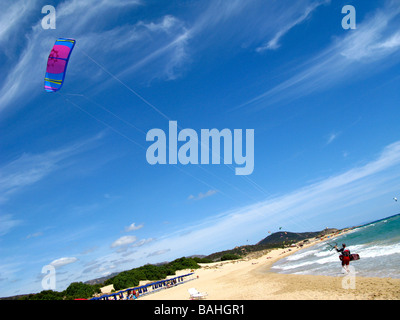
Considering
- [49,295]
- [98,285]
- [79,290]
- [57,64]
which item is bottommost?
[98,285]

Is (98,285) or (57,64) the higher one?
(57,64)

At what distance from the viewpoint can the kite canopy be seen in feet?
46.2

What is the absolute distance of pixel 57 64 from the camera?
1446 centimetres

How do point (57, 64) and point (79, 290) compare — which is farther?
point (79, 290)

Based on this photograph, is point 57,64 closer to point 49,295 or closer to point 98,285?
point 49,295

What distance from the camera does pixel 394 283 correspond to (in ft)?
35.8

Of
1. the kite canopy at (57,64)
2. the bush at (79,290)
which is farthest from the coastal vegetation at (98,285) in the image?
the kite canopy at (57,64)

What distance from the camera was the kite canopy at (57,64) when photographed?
1409cm

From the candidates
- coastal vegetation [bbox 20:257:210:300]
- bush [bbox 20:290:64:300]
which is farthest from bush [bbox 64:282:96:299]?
bush [bbox 20:290:64:300]

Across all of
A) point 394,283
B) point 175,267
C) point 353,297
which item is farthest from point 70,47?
point 175,267

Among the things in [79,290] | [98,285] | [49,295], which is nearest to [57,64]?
[49,295]

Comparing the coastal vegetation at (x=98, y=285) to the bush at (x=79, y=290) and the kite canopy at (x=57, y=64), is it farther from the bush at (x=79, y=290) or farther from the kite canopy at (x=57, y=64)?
the kite canopy at (x=57, y=64)

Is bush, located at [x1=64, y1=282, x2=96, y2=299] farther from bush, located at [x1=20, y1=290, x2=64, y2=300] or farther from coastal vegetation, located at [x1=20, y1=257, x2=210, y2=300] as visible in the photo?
bush, located at [x1=20, y1=290, x2=64, y2=300]

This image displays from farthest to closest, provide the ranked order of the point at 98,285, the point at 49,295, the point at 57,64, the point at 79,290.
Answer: the point at 98,285
the point at 79,290
the point at 49,295
the point at 57,64
